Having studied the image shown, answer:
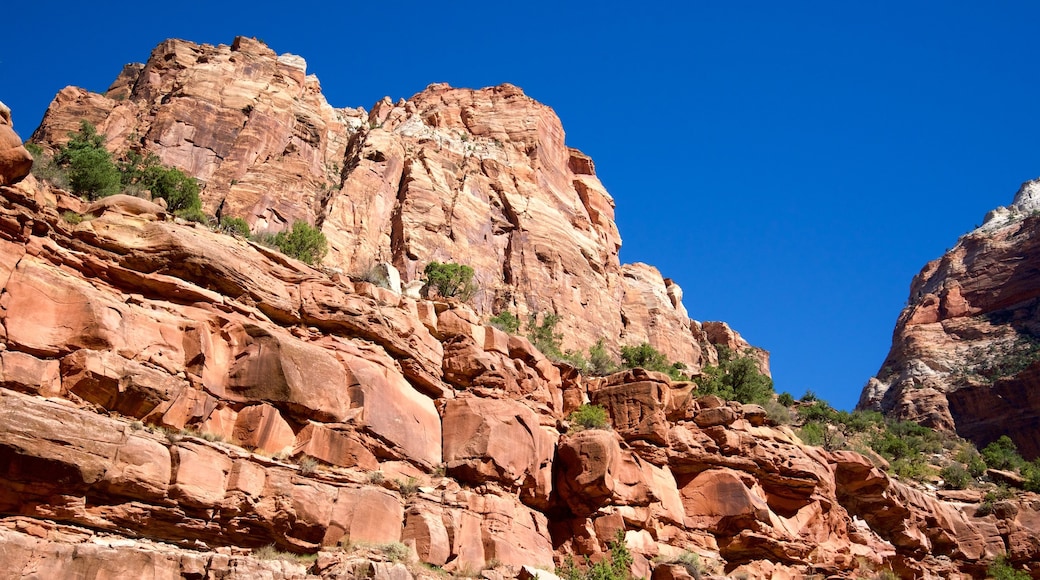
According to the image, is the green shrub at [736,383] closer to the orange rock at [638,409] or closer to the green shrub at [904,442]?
the green shrub at [904,442]

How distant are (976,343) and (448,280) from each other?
6710 centimetres

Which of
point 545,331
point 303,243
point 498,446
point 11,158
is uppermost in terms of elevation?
point 545,331

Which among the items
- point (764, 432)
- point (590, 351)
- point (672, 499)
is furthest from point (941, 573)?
point (590, 351)

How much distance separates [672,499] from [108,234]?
22.0 meters

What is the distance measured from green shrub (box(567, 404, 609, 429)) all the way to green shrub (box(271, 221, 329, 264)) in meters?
14.8

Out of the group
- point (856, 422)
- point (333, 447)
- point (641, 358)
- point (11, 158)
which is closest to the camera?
point (11, 158)

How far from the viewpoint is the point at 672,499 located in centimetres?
3544

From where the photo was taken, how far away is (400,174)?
6700cm

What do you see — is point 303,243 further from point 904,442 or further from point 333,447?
point 904,442

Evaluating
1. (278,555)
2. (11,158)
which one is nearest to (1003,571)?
(278,555)

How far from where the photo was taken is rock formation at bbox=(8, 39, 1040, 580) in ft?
70.2

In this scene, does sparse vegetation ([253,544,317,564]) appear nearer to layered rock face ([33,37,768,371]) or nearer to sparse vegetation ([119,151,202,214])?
sparse vegetation ([119,151,202,214])

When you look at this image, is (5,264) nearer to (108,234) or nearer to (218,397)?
(108,234)

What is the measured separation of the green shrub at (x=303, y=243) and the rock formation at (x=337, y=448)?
5849 millimetres
